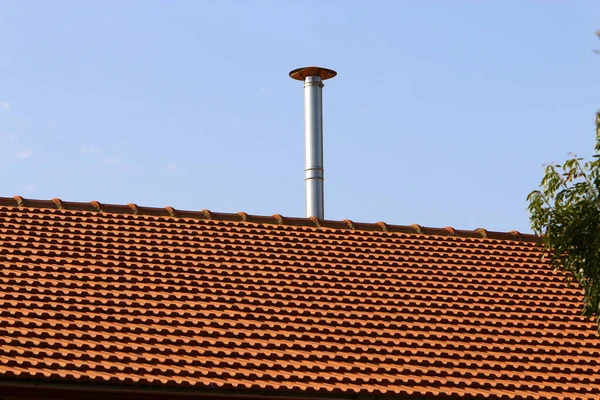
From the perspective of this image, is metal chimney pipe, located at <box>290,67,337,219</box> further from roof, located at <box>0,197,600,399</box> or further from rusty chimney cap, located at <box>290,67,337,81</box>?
roof, located at <box>0,197,600,399</box>

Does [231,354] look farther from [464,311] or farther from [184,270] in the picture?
[464,311]

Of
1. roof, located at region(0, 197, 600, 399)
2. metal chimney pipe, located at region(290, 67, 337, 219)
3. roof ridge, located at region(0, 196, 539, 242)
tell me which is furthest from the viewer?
metal chimney pipe, located at region(290, 67, 337, 219)

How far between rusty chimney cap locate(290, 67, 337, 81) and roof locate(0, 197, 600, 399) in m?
5.27

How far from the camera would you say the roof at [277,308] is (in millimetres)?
13281

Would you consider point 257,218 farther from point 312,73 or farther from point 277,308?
point 312,73

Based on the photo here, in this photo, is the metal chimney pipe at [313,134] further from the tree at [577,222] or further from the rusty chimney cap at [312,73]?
the tree at [577,222]

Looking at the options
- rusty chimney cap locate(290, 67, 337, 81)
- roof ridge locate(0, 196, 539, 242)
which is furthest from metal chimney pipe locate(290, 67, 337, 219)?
roof ridge locate(0, 196, 539, 242)

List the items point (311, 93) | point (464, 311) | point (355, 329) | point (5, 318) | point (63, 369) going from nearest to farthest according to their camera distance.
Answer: point (63, 369), point (5, 318), point (355, 329), point (464, 311), point (311, 93)

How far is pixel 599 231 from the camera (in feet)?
44.8

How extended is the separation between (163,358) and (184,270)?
270cm

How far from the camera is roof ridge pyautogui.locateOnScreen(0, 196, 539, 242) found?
679 inches

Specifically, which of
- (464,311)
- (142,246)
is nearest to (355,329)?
(464,311)

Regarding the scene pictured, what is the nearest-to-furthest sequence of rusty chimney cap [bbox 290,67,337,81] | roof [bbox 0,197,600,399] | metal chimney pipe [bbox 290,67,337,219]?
1. roof [bbox 0,197,600,399]
2. metal chimney pipe [bbox 290,67,337,219]
3. rusty chimney cap [bbox 290,67,337,81]

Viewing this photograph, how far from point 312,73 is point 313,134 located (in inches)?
47.4
